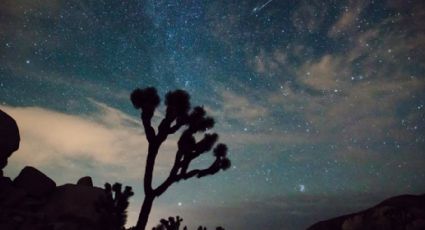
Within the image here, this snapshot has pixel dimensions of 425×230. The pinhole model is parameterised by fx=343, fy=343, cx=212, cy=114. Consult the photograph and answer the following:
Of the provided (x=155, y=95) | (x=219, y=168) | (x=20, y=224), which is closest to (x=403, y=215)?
(x=219, y=168)

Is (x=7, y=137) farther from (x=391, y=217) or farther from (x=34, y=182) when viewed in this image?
(x=391, y=217)

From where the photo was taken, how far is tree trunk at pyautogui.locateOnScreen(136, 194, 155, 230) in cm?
966

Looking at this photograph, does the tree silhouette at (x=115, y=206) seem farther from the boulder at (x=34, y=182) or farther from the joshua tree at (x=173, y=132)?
the boulder at (x=34, y=182)

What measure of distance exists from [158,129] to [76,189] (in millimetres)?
8767

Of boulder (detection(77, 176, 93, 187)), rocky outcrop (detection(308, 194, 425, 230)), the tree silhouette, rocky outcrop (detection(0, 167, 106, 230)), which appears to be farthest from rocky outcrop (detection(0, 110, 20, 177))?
rocky outcrop (detection(308, 194, 425, 230))

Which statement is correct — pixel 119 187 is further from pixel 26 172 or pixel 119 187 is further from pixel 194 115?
pixel 26 172

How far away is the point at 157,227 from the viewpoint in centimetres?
1052

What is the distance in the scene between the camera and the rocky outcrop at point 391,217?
19567 millimetres

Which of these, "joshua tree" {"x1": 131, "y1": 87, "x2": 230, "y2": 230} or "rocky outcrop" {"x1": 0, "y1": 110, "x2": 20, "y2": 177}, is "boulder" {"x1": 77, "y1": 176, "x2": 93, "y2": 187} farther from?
"joshua tree" {"x1": 131, "y1": 87, "x2": 230, "y2": 230}

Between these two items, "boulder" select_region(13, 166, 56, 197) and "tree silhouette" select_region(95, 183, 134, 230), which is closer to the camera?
"tree silhouette" select_region(95, 183, 134, 230)

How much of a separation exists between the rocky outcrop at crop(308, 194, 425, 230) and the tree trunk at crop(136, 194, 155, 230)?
15768 mm

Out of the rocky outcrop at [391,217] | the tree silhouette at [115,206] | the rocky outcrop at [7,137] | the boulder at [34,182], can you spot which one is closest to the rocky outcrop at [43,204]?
the boulder at [34,182]

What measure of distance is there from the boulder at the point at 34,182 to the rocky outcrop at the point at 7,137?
0.87m

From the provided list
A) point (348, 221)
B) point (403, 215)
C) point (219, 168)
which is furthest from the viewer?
point (348, 221)
